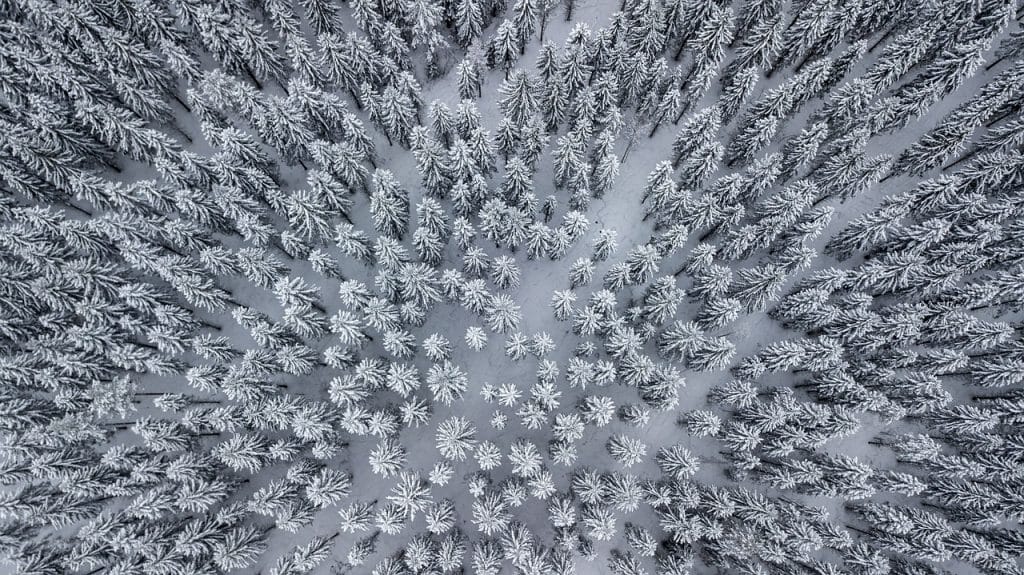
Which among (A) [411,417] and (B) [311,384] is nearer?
(A) [411,417]

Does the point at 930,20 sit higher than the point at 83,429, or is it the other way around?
the point at 930,20

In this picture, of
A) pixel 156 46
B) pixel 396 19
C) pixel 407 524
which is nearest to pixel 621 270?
pixel 407 524

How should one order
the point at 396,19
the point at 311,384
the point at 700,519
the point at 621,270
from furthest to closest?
the point at 396,19
the point at 311,384
the point at 621,270
the point at 700,519

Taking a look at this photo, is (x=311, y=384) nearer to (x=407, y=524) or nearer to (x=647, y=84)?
(x=407, y=524)

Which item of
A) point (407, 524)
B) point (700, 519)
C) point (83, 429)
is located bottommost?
point (407, 524)

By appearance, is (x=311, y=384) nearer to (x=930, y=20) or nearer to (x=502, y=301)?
(x=502, y=301)

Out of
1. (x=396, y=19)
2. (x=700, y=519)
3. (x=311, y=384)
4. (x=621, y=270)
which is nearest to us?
(x=700, y=519)
